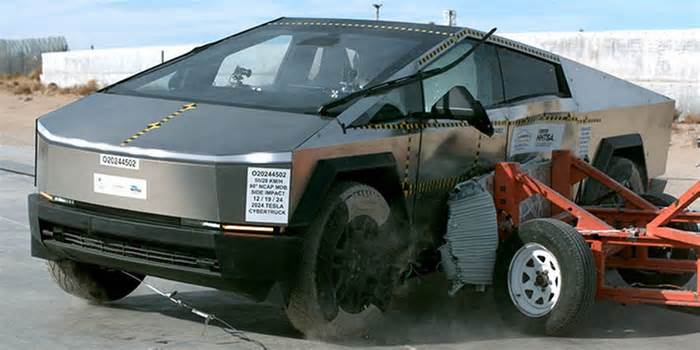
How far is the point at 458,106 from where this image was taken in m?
6.55

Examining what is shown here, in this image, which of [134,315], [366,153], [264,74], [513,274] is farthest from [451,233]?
[134,315]

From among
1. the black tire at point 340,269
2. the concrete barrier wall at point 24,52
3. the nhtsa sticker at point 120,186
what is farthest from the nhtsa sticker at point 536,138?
the concrete barrier wall at point 24,52

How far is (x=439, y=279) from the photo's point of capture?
7945 millimetres

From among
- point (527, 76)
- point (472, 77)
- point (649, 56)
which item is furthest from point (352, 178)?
point (649, 56)

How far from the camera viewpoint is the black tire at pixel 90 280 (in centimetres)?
655

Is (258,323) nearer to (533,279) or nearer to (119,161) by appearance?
(119,161)

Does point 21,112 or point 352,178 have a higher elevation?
point 352,178

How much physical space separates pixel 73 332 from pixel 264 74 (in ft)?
6.00

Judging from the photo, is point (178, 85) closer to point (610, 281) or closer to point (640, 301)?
point (640, 301)

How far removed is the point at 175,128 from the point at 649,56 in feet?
52.6

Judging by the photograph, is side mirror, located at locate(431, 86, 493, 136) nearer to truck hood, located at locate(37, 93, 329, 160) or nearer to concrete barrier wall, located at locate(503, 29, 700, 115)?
truck hood, located at locate(37, 93, 329, 160)

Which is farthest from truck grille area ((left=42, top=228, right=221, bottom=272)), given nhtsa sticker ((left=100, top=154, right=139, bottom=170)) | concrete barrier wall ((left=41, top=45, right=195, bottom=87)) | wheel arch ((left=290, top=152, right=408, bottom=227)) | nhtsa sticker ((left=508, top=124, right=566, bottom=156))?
concrete barrier wall ((left=41, top=45, right=195, bottom=87))

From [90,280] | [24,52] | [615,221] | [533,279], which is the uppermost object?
[615,221]

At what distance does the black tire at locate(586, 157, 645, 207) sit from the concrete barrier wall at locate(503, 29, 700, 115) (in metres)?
10.9
